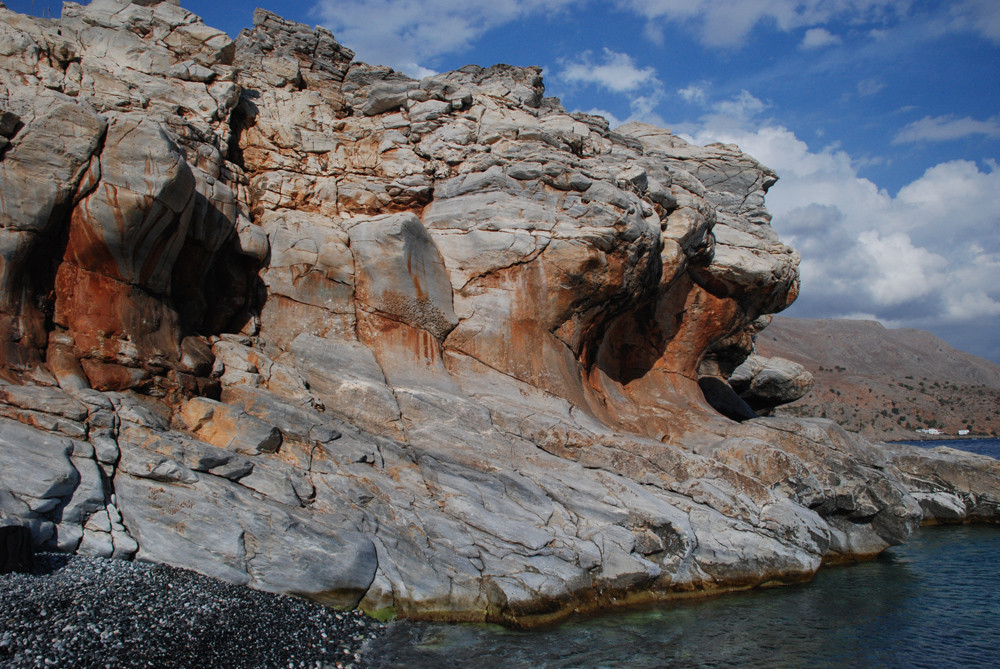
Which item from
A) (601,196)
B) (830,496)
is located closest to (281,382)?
(601,196)

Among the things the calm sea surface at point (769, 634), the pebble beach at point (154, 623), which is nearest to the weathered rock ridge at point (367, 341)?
the pebble beach at point (154, 623)

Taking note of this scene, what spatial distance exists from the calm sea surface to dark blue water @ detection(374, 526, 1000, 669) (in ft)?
0.05

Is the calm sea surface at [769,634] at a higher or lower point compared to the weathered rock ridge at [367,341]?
lower

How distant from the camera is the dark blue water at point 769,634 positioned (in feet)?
30.0

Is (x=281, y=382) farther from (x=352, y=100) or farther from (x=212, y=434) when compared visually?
(x=352, y=100)

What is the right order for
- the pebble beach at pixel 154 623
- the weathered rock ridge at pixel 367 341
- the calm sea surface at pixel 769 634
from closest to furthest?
the pebble beach at pixel 154 623
the calm sea surface at pixel 769 634
the weathered rock ridge at pixel 367 341

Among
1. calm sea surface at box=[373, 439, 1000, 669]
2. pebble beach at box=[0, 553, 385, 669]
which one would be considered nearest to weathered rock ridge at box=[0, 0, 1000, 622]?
pebble beach at box=[0, 553, 385, 669]

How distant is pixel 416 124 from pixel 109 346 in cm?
896

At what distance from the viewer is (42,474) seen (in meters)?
8.45

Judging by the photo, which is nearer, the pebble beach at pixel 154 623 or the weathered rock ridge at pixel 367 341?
the pebble beach at pixel 154 623

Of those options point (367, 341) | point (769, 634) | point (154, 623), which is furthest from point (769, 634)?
point (367, 341)

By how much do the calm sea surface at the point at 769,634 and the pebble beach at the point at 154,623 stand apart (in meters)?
0.97

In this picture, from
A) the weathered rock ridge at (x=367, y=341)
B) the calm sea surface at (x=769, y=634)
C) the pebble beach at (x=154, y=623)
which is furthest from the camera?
the weathered rock ridge at (x=367, y=341)

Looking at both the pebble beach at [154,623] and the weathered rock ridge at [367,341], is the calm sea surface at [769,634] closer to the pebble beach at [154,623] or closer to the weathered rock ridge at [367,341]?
the weathered rock ridge at [367,341]
